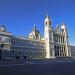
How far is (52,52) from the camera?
11088 centimetres

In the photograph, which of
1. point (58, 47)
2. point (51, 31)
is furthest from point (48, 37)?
point (58, 47)

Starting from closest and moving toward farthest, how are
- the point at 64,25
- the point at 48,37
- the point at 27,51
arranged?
the point at 27,51 → the point at 48,37 → the point at 64,25

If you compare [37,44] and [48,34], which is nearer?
[37,44]

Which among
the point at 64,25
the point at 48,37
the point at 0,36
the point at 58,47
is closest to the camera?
the point at 0,36

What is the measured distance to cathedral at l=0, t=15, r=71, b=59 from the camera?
3121 inches

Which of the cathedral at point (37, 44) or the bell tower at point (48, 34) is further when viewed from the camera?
the bell tower at point (48, 34)

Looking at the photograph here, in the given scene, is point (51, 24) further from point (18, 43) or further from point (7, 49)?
point (7, 49)

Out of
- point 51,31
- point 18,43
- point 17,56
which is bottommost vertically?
point 17,56

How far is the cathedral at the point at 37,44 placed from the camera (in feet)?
260

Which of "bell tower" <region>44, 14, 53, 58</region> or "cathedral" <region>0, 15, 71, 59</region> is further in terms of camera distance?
"bell tower" <region>44, 14, 53, 58</region>

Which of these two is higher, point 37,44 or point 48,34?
point 48,34

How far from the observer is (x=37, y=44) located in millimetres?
103188

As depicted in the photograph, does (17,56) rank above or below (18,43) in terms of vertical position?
below

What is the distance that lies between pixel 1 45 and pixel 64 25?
64.3 metres
